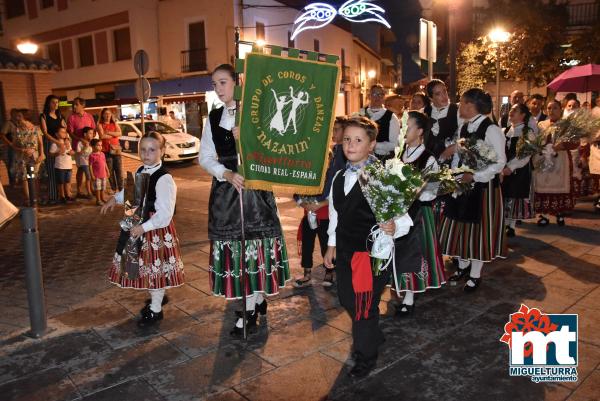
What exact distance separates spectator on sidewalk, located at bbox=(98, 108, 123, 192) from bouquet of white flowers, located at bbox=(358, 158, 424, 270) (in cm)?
923

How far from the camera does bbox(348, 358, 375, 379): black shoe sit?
3396 millimetres

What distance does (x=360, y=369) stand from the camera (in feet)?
11.2

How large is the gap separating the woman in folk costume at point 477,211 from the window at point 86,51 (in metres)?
28.4

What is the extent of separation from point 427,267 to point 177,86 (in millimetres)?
23461

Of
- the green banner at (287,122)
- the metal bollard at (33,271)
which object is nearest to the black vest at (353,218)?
the green banner at (287,122)

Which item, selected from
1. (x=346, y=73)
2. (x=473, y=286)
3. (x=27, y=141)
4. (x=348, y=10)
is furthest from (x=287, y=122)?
(x=346, y=73)

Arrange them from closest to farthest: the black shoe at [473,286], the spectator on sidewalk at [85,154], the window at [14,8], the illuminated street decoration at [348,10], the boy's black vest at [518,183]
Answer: the black shoe at [473,286], the boy's black vest at [518,183], the spectator on sidewalk at [85,154], the illuminated street decoration at [348,10], the window at [14,8]

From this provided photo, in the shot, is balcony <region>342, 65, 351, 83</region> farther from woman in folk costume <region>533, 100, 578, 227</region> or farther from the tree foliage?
woman in folk costume <region>533, 100, 578, 227</region>

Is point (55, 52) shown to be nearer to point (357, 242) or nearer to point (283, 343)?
point (283, 343)

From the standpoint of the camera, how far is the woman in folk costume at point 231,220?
384 centimetres

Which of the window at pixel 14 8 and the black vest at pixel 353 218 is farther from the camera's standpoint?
the window at pixel 14 8

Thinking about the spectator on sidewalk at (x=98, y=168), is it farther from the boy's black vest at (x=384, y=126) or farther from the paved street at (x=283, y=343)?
the boy's black vest at (x=384, y=126)

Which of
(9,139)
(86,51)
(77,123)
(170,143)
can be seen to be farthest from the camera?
(86,51)

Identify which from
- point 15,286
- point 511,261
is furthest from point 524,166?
point 15,286
